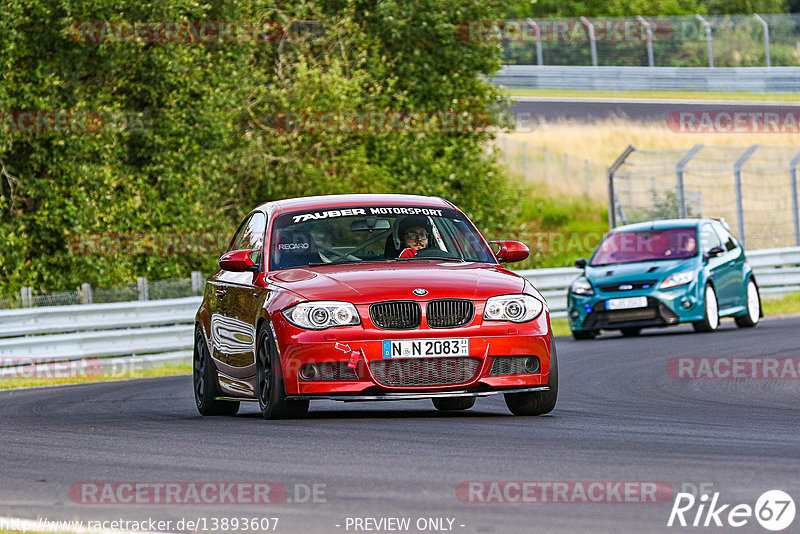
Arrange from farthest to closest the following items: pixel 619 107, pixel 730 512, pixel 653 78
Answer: pixel 653 78, pixel 619 107, pixel 730 512

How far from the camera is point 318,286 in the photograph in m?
9.66

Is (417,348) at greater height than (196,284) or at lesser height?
greater

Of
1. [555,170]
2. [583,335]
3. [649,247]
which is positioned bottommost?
[555,170]

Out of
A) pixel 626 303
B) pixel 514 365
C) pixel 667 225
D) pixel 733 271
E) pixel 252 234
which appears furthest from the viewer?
pixel 667 225

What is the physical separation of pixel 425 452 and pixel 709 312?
12.7m

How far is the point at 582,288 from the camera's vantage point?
20578mm

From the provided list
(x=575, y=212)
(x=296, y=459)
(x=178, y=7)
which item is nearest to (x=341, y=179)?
(x=178, y=7)

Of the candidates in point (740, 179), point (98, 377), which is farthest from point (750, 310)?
point (98, 377)

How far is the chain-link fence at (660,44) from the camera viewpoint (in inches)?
2224

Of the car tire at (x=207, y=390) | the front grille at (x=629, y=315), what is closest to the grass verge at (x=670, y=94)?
the front grille at (x=629, y=315)

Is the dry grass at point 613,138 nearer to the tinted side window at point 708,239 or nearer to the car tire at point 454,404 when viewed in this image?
the tinted side window at point 708,239

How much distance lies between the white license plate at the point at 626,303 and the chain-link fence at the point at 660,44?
121 ft

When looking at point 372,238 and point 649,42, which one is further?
point 649,42

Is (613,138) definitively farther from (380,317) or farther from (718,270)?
(380,317)
